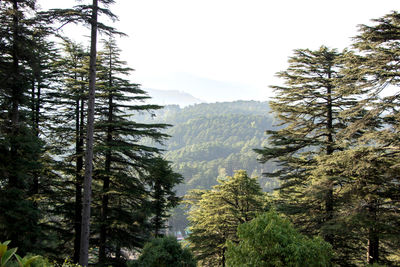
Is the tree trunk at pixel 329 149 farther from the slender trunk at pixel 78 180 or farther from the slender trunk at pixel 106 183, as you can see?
the slender trunk at pixel 78 180

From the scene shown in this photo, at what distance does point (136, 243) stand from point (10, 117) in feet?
28.0

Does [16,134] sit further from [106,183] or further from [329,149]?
[329,149]

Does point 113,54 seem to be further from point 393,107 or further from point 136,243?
point 393,107

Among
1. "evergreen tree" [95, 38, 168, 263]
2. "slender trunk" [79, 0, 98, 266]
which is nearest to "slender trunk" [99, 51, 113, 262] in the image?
"evergreen tree" [95, 38, 168, 263]

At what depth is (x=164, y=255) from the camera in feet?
28.0

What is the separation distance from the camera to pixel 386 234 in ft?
29.7

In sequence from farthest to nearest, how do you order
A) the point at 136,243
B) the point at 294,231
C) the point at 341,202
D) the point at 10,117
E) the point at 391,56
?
the point at 136,243 < the point at 341,202 < the point at 10,117 < the point at 391,56 < the point at 294,231

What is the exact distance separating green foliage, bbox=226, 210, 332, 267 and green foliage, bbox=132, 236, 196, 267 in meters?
3.36

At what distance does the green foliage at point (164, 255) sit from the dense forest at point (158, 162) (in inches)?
1.7

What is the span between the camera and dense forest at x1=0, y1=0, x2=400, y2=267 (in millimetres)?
8297

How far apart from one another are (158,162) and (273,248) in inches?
342

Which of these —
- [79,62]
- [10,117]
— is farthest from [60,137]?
[79,62]

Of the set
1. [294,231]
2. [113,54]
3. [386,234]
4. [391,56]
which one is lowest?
[386,234]

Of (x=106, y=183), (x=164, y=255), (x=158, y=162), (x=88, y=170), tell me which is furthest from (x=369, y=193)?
(x=106, y=183)
